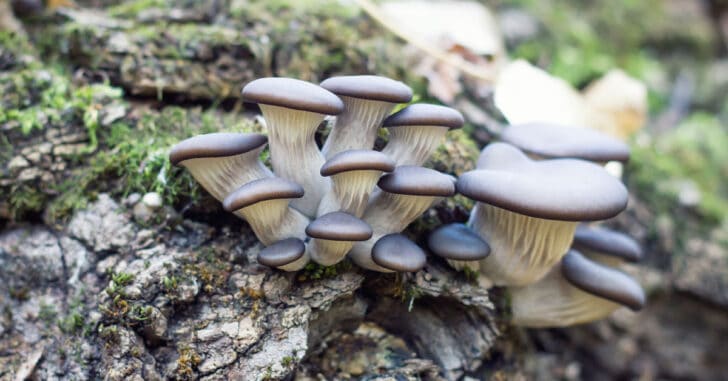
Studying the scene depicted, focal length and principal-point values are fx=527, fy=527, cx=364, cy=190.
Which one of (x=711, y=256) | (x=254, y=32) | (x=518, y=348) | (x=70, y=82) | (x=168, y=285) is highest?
(x=254, y=32)

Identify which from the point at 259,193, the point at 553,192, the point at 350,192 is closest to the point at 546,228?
the point at 553,192

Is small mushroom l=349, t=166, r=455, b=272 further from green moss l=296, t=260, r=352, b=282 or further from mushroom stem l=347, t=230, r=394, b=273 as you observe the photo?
green moss l=296, t=260, r=352, b=282

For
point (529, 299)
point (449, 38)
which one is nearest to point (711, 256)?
point (529, 299)

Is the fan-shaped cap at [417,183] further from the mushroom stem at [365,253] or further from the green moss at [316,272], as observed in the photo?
the green moss at [316,272]

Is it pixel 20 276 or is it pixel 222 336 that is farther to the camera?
pixel 20 276

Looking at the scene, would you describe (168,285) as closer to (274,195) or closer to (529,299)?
(274,195)

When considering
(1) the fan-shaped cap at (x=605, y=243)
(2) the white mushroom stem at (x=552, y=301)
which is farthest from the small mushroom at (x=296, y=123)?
(1) the fan-shaped cap at (x=605, y=243)

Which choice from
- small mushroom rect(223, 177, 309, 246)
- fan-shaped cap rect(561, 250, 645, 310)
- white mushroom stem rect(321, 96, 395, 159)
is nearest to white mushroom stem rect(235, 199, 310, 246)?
small mushroom rect(223, 177, 309, 246)
